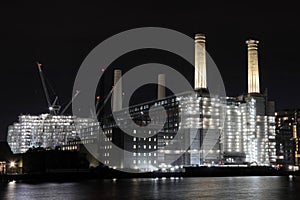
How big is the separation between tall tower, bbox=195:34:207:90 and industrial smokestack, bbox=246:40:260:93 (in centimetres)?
1645

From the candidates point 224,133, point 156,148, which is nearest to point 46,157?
point 156,148

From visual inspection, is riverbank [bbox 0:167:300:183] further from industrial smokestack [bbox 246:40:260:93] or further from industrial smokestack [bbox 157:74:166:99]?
industrial smokestack [bbox 157:74:166:99]

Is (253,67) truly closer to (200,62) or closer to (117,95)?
(200,62)

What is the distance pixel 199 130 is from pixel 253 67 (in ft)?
106

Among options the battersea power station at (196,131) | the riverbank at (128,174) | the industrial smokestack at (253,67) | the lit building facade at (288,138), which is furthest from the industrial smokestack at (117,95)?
the lit building facade at (288,138)

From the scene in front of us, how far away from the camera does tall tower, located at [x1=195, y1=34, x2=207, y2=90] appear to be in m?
138

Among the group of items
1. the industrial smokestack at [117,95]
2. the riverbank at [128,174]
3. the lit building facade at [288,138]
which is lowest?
the riverbank at [128,174]

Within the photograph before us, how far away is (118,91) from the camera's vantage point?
546 ft

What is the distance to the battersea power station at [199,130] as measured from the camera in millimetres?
117062

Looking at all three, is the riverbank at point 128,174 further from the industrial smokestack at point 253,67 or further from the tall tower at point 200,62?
the tall tower at point 200,62

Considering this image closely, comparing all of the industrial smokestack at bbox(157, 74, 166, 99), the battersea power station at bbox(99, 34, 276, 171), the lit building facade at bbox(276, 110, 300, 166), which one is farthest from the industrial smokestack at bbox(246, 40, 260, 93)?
the industrial smokestack at bbox(157, 74, 166, 99)

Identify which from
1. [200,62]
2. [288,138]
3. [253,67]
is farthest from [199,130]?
[288,138]

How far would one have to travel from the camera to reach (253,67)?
148m

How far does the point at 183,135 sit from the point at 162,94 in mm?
24724
